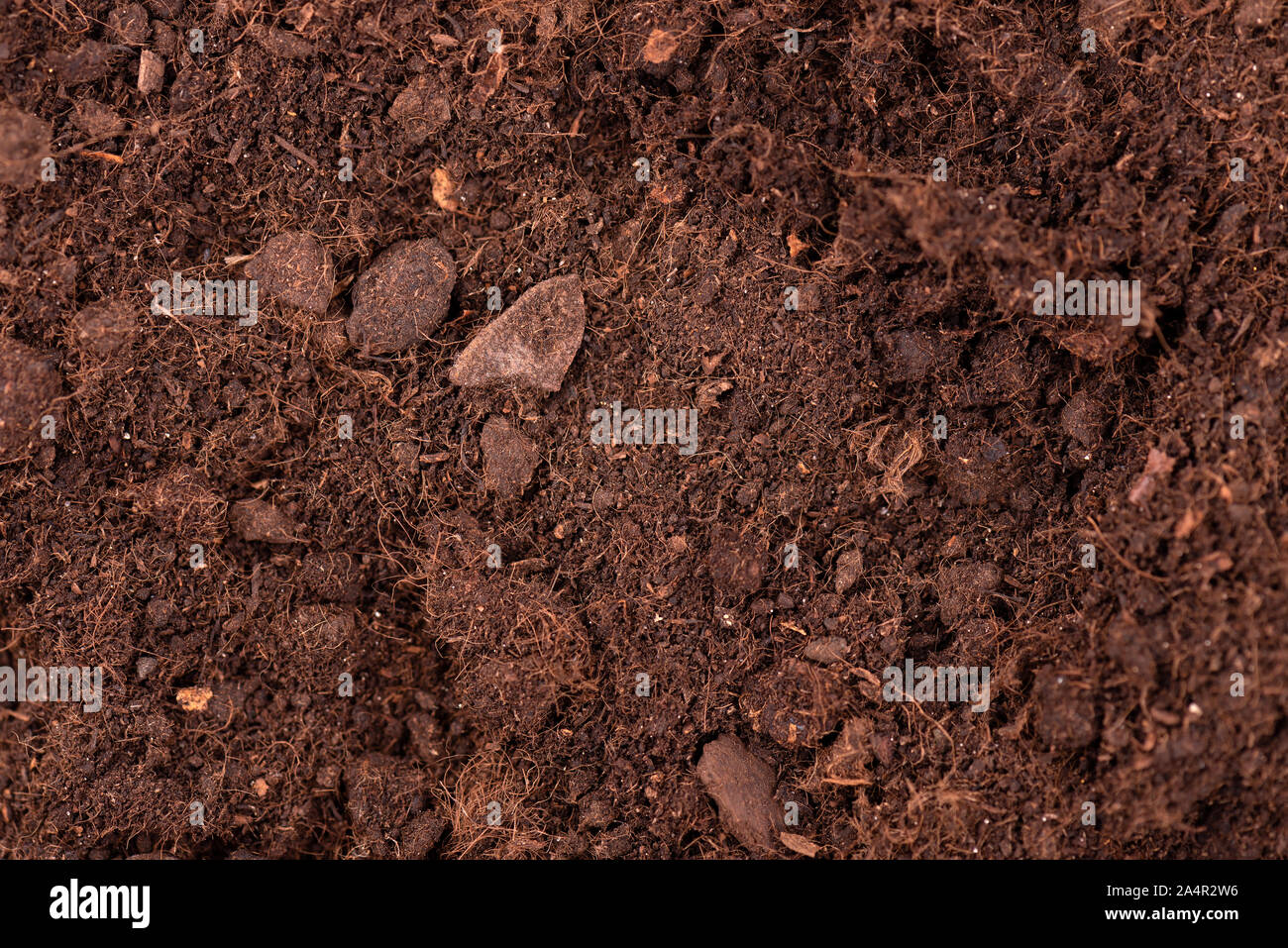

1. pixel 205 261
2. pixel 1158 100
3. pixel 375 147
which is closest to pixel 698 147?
pixel 375 147

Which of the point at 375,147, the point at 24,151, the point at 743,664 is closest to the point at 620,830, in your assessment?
the point at 743,664

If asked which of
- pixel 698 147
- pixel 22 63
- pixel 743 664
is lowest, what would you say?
pixel 743 664

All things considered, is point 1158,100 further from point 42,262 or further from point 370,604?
point 42,262

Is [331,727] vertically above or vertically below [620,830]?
above

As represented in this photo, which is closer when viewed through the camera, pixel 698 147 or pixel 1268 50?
pixel 1268 50

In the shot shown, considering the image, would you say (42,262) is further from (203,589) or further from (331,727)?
(331,727)

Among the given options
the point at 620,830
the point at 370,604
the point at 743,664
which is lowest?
the point at 620,830
